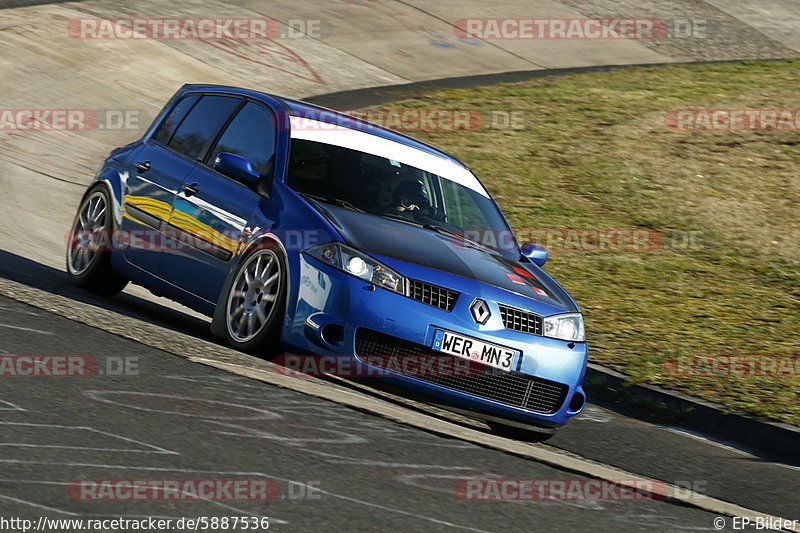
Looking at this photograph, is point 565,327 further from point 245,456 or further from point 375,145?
point 245,456

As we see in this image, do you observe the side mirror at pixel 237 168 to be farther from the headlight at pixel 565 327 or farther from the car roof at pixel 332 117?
the headlight at pixel 565 327

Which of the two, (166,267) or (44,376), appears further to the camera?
(166,267)

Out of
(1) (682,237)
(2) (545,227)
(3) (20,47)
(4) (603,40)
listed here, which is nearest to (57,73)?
(3) (20,47)

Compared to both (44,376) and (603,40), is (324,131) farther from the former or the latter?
(603,40)

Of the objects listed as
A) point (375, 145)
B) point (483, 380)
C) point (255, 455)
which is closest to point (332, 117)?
point (375, 145)

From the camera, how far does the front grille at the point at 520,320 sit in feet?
22.4

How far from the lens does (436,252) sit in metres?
7.09

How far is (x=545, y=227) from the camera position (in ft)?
46.6

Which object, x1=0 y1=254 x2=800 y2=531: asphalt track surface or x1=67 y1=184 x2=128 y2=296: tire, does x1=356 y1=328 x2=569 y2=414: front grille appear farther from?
x1=67 y1=184 x2=128 y2=296: tire

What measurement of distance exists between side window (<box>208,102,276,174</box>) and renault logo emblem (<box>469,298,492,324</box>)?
175cm

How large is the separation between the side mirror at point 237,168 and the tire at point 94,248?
1.69 metres

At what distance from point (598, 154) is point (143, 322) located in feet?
36.5

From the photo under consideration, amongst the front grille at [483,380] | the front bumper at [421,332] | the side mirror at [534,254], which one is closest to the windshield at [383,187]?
the side mirror at [534,254]

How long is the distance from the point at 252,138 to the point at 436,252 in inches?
67.6
